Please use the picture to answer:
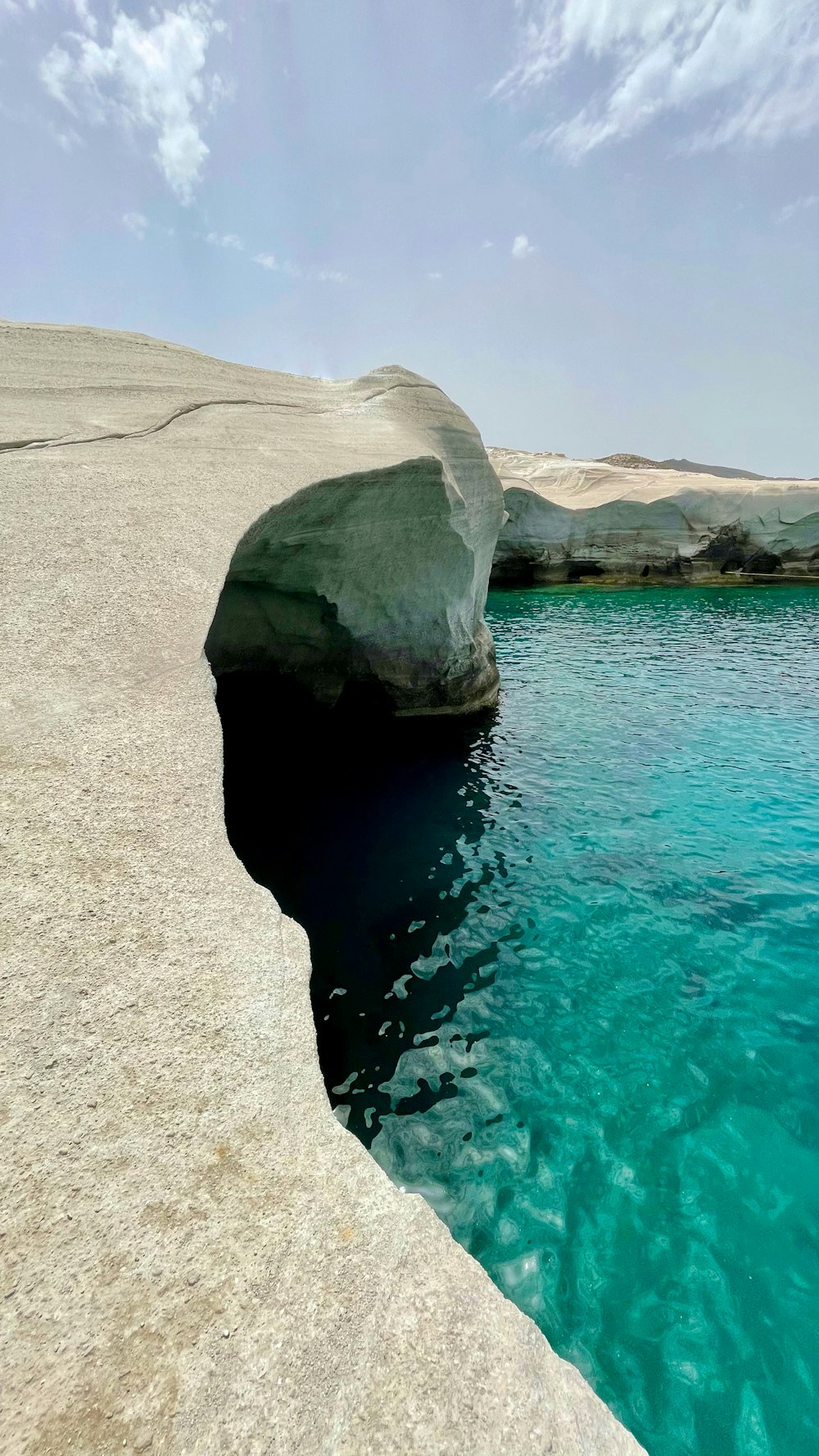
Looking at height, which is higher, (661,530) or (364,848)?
(661,530)

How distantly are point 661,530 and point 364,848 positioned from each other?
1205 inches

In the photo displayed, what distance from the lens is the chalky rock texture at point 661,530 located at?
3238cm

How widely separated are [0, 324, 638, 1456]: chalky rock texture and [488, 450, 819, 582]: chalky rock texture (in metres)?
29.5

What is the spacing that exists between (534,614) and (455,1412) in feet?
83.7

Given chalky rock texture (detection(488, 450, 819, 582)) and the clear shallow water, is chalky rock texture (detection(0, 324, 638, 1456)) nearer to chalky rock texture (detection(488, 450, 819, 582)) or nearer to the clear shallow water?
the clear shallow water

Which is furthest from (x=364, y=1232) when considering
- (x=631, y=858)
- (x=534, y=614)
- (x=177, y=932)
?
(x=534, y=614)

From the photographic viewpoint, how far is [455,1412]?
152cm

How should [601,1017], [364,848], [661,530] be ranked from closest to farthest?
[601,1017] → [364,848] → [661,530]

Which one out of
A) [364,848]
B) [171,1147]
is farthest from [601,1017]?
[171,1147]

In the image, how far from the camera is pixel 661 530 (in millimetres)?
33562

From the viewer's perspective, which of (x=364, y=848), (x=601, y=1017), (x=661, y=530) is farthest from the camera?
(x=661, y=530)

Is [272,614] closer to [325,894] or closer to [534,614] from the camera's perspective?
[325,894]

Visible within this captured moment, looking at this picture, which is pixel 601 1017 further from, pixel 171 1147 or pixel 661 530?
pixel 661 530

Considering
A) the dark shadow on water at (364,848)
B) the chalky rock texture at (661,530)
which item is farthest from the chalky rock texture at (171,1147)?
the chalky rock texture at (661,530)
